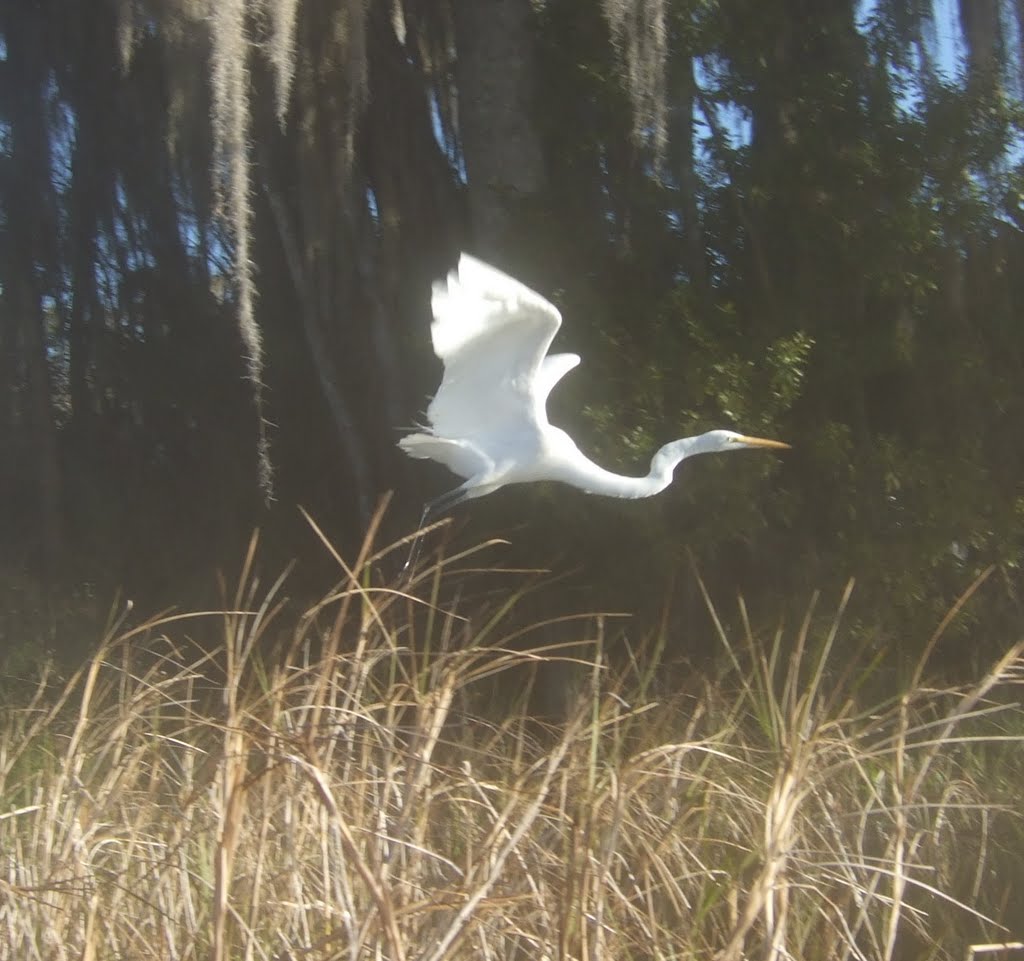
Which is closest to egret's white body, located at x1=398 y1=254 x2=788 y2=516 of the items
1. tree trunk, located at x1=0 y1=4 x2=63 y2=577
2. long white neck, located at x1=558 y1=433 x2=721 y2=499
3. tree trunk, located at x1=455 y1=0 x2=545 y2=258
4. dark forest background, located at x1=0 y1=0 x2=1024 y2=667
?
long white neck, located at x1=558 y1=433 x2=721 y2=499

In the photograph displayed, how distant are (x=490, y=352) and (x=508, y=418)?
336 millimetres

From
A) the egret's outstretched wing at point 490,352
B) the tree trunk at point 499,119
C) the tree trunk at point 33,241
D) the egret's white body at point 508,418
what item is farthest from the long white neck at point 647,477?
the tree trunk at point 33,241

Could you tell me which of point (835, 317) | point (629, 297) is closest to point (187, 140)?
point (629, 297)

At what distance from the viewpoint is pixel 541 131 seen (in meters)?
5.46

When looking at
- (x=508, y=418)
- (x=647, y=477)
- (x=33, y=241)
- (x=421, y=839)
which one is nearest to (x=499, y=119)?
(x=508, y=418)

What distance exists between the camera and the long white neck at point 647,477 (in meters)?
4.23

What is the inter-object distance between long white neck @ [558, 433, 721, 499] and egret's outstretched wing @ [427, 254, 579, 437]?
225 mm

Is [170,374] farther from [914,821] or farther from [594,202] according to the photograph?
[914,821]

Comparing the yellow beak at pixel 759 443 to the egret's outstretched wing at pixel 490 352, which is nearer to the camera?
the egret's outstretched wing at pixel 490 352

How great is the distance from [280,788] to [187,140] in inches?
138

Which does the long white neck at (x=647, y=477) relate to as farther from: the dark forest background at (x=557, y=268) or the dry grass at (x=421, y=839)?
the dry grass at (x=421, y=839)

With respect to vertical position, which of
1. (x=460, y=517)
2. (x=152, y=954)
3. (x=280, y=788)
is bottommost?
(x=152, y=954)

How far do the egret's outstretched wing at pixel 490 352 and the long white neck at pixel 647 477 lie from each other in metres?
0.23

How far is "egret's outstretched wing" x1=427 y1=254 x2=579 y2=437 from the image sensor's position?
3.74 meters
